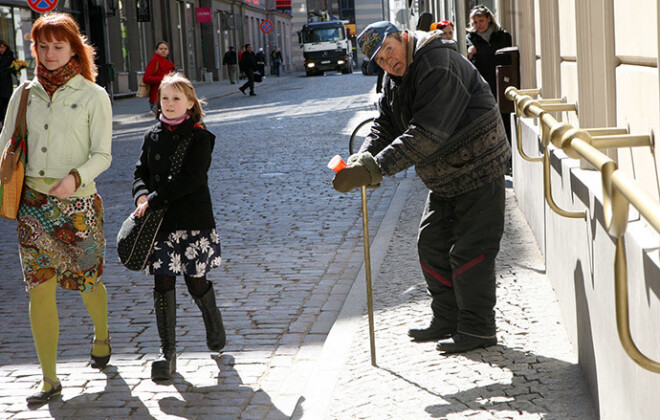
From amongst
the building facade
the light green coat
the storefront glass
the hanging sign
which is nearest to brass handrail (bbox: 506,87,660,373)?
the light green coat

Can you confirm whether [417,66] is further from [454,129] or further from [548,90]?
[548,90]

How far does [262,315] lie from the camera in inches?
253

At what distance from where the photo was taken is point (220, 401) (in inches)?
186

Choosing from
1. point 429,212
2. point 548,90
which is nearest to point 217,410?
point 429,212

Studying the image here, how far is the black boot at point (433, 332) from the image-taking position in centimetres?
532

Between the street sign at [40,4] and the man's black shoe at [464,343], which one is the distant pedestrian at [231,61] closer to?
the street sign at [40,4]

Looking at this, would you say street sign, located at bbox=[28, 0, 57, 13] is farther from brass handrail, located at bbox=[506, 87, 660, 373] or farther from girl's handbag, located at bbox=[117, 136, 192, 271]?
brass handrail, located at bbox=[506, 87, 660, 373]

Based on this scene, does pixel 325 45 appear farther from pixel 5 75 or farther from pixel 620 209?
pixel 620 209

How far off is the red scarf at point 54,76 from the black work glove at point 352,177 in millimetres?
1405

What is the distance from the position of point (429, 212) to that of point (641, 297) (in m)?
2.41

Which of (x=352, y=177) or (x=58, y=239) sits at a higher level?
(x=352, y=177)

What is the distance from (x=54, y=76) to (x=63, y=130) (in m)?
0.26

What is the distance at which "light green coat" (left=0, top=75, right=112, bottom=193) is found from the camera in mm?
4785

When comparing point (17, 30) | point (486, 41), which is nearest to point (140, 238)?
point (486, 41)
